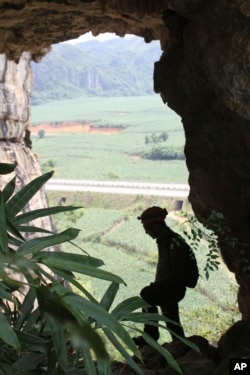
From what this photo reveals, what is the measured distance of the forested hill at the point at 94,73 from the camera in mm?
51787

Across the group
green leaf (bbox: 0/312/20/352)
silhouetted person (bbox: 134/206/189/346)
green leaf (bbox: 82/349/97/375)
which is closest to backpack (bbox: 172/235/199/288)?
silhouetted person (bbox: 134/206/189/346)

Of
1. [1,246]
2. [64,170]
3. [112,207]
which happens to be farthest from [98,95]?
[1,246]

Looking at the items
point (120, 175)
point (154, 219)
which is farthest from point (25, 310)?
point (120, 175)

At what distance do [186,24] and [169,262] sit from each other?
1.76 m

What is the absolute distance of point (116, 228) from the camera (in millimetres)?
23266

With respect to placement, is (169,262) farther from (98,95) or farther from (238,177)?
(98,95)

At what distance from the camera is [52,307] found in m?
1.21

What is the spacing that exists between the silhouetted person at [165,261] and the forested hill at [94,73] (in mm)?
45486

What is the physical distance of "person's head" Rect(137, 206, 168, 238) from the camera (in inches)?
146

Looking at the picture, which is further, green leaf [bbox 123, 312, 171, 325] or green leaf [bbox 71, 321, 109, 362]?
green leaf [bbox 123, 312, 171, 325]

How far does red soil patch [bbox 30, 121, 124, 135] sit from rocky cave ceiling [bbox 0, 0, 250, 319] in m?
40.4

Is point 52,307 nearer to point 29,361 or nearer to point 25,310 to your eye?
point 29,361

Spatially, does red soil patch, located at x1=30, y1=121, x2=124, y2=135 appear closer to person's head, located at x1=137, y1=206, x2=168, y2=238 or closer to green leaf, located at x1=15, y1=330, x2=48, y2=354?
person's head, located at x1=137, y1=206, x2=168, y2=238

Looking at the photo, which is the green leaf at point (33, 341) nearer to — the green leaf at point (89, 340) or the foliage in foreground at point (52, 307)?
the foliage in foreground at point (52, 307)
